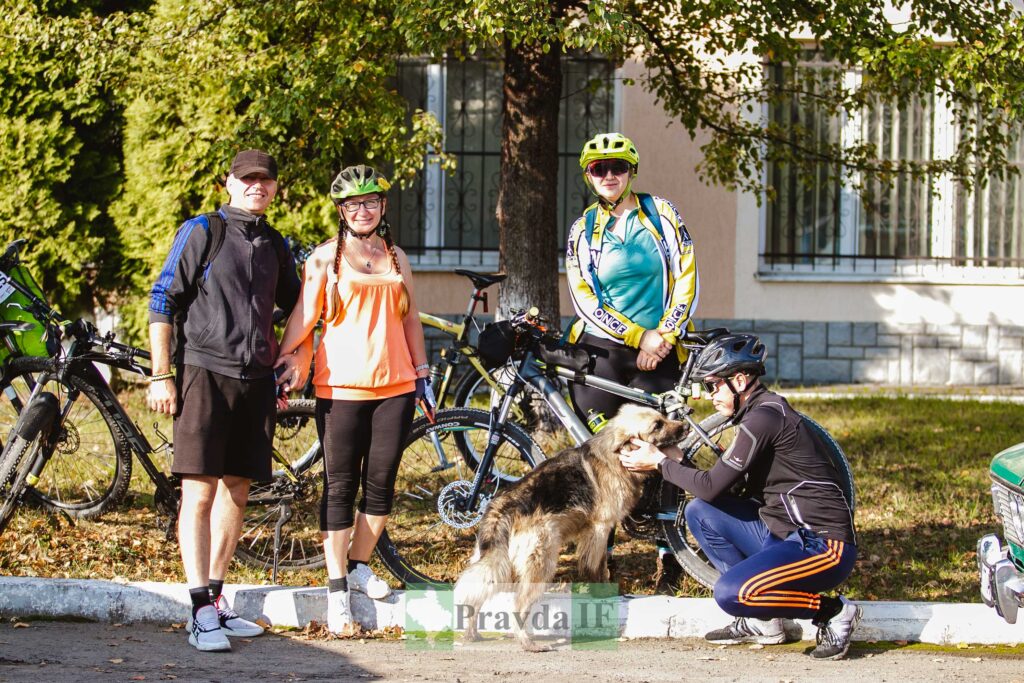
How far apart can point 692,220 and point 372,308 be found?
7.56 meters

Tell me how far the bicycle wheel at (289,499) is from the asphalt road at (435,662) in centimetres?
69

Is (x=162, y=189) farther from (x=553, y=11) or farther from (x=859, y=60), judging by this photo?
(x=859, y=60)

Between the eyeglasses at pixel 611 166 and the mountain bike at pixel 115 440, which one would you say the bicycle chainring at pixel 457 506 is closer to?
the mountain bike at pixel 115 440

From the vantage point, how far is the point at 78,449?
5980mm

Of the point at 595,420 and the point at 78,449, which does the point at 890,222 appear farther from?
the point at 78,449

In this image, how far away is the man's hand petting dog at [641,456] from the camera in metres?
5.05

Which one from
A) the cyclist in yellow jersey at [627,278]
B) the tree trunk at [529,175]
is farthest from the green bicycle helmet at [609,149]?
the tree trunk at [529,175]

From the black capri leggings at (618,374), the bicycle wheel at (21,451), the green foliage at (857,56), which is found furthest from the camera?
the green foliage at (857,56)

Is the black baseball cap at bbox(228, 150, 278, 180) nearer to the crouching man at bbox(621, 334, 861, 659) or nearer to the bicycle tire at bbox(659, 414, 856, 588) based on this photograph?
the crouching man at bbox(621, 334, 861, 659)

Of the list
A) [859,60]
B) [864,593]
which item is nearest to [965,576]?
[864,593]

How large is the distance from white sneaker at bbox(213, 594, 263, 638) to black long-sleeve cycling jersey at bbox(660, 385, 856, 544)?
1849 mm

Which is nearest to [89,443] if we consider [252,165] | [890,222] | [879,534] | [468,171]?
[252,165]

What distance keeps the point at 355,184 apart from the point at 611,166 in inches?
48.7

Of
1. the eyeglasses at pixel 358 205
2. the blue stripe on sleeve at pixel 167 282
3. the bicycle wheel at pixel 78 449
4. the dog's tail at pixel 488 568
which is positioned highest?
the eyeglasses at pixel 358 205
